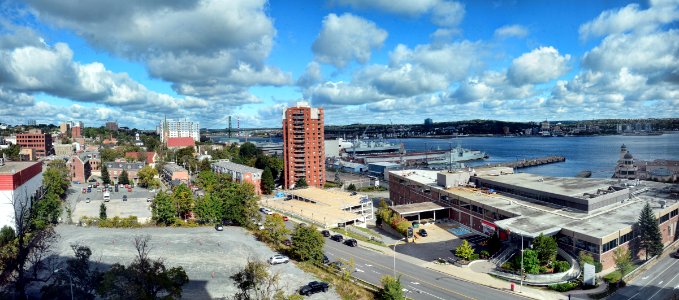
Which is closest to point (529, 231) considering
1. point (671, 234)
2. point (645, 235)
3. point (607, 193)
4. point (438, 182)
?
point (645, 235)

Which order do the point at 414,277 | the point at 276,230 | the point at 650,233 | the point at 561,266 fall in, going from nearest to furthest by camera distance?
the point at 414,277, the point at 561,266, the point at 650,233, the point at 276,230

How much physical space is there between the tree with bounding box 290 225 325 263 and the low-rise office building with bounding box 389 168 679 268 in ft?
48.5

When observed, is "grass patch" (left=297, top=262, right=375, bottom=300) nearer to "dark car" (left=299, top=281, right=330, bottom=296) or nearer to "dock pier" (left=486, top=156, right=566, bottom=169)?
"dark car" (left=299, top=281, right=330, bottom=296)

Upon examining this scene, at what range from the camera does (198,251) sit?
1356 inches

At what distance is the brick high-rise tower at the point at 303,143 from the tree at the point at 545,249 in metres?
47.6

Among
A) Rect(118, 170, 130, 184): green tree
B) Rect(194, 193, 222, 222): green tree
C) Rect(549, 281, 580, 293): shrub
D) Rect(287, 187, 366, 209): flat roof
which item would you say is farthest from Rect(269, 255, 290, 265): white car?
Rect(118, 170, 130, 184): green tree

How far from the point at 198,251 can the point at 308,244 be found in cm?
973

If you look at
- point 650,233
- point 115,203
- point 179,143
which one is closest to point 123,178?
point 115,203

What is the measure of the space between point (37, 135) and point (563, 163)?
494 feet

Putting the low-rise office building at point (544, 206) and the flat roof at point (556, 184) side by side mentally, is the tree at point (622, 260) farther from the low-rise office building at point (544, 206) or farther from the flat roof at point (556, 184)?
the flat roof at point (556, 184)

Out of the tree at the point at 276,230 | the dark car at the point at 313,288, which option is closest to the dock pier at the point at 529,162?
the tree at the point at 276,230

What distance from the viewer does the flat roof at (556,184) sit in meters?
42.1

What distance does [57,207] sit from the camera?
149 feet

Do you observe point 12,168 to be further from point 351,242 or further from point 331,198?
point 351,242
